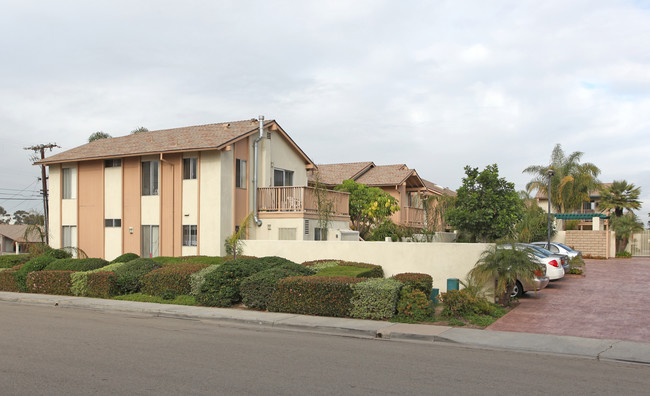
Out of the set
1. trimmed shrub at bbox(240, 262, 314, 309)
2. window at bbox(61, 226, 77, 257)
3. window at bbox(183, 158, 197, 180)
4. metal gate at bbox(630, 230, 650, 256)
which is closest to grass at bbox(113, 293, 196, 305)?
trimmed shrub at bbox(240, 262, 314, 309)

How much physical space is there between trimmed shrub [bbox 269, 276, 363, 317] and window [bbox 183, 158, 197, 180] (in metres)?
11.7

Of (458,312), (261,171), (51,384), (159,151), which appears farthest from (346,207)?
(51,384)

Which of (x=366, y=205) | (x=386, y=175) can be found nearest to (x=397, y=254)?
(x=366, y=205)

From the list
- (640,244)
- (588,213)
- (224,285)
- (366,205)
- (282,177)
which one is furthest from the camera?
(640,244)

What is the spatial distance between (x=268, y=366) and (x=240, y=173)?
1785 centimetres

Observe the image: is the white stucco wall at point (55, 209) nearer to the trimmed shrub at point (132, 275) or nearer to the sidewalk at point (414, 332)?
the trimmed shrub at point (132, 275)

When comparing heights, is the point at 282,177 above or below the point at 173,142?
below

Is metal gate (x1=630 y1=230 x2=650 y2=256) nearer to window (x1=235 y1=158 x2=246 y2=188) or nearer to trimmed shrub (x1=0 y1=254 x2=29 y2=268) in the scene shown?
window (x1=235 y1=158 x2=246 y2=188)

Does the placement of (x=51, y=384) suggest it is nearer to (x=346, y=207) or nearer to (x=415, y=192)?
(x=346, y=207)

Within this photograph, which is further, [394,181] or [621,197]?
[621,197]

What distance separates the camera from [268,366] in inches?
335

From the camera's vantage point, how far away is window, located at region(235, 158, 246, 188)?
2536 cm

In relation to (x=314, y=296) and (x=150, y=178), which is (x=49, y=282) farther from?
(x=314, y=296)

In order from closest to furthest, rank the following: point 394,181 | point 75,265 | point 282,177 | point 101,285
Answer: point 101,285 → point 75,265 → point 282,177 → point 394,181
